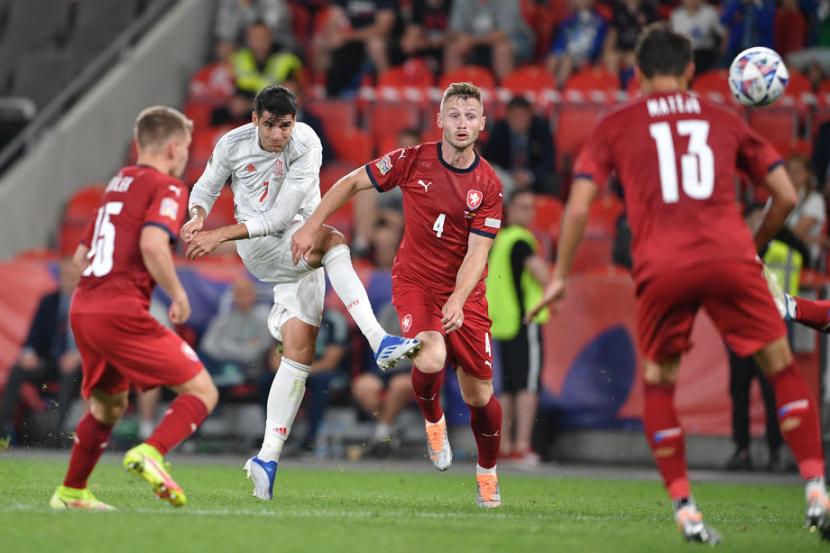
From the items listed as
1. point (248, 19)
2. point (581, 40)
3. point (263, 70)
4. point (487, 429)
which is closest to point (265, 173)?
point (487, 429)

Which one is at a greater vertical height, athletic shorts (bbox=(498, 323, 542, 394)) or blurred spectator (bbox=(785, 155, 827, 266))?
blurred spectator (bbox=(785, 155, 827, 266))

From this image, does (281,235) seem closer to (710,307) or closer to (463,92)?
(463,92)

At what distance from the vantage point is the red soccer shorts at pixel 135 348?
6.45 m

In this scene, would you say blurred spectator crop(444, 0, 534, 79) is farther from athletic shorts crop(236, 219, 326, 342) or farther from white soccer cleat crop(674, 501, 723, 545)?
white soccer cleat crop(674, 501, 723, 545)

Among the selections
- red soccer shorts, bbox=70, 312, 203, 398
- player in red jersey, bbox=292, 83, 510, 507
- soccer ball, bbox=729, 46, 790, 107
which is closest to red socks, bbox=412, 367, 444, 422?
player in red jersey, bbox=292, 83, 510, 507

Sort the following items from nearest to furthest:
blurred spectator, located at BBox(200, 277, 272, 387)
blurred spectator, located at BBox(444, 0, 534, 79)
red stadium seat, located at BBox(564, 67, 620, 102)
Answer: blurred spectator, located at BBox(200, 277, 272, 387) < red stadium seat, located at BBox(564, 67, 620, 102) < blurred spectator, located at BBox(444, 0, 534, 79)

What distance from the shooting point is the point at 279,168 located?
26.9 ft

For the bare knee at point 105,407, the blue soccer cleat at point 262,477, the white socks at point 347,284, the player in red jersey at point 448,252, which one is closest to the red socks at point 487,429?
the player in red jersey at point 448,252

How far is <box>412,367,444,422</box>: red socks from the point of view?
791 cm

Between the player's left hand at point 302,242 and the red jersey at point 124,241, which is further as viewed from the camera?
the player's left hand at point 302,242

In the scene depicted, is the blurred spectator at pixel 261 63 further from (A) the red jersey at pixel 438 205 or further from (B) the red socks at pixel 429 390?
(B) the red socks at pixel 429 390

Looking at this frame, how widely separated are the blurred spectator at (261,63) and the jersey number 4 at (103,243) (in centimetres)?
958

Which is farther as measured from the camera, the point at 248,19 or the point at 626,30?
the point at 248,19

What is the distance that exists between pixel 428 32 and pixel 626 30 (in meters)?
2.45
